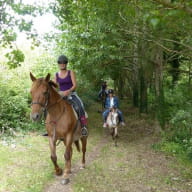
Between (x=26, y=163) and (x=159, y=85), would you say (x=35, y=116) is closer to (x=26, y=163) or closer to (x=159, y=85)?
(x=26, y=163)

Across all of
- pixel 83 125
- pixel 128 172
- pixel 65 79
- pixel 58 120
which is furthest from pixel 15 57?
pixel 128 172

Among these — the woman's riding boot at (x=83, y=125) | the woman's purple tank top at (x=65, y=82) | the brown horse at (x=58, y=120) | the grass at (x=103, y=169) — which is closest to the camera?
the brown horse at (x=58, y=120)

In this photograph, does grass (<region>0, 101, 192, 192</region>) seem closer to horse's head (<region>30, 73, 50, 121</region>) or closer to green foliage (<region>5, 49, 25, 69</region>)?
horse's head (<region>30, 73, 50, 121</region>)

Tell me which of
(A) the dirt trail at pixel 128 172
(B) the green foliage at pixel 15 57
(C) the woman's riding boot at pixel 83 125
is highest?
(B) the green foliage at pixel 15 57

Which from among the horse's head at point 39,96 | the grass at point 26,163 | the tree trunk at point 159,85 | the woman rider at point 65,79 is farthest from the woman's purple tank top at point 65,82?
the tree trunk at point 159,85

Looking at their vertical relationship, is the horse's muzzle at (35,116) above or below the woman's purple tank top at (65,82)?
below

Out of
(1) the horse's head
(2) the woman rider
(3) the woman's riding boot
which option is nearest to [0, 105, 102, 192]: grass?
(3) the woman's riding boot

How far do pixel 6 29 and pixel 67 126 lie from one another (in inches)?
130

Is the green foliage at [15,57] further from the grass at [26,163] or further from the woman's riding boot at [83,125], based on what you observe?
the grass at [26,163]

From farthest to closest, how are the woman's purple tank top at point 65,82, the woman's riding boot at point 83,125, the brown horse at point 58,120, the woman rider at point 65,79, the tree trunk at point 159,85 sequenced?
the tree trunk at point 159,85 → the woman's riding boot at point 83,125 → the woman's purple tank top at point 65,82 → the woman rider at point 65,79 → the brown horse at point 58,120

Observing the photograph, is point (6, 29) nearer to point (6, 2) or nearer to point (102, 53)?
point (6, 2)

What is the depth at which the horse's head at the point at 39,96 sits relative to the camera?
6648 millimetres

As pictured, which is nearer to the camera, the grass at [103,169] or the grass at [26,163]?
the grass at [26,163]

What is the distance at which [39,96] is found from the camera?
22.4 ft
